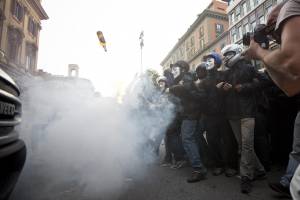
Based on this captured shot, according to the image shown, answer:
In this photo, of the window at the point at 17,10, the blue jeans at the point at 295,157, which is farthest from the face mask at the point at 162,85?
the window at the point at 17,10

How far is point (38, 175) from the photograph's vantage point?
3967 mm

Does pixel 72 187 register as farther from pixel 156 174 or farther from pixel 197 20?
pixel 197 20

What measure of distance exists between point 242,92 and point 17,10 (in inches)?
997

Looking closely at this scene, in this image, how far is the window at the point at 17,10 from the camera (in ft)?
73.1

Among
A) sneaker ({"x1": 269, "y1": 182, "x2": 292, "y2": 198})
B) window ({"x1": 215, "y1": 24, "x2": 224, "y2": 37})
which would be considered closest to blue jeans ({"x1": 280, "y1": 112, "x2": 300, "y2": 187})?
sneaker ({"x1": 269, "y1": 182, "x2": 292, "y2": 198})

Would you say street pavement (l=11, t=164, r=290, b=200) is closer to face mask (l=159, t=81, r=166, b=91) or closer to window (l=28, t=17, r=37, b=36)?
face mask (l=159, t=81, r=166, b=91)

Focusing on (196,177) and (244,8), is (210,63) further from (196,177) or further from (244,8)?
(244,8)

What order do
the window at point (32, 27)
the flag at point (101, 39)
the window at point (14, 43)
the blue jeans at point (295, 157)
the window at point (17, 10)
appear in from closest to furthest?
the blue jeans at point (295, 157) < the flag at point (101, 39) < the window at point (14, 43) < the window at point (17, 10) < the window at point (32, 27)

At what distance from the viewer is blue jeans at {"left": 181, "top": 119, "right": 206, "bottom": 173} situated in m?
3.94

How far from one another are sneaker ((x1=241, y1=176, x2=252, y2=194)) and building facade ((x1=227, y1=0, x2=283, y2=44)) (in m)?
29.1

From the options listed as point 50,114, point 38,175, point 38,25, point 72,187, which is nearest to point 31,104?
point 50,114

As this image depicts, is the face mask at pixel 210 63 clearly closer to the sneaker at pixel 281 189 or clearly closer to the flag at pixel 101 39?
the sneaker at pixel 281 189

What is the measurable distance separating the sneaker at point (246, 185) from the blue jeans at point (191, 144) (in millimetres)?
734

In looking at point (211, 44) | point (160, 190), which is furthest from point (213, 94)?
point (211, 44)
